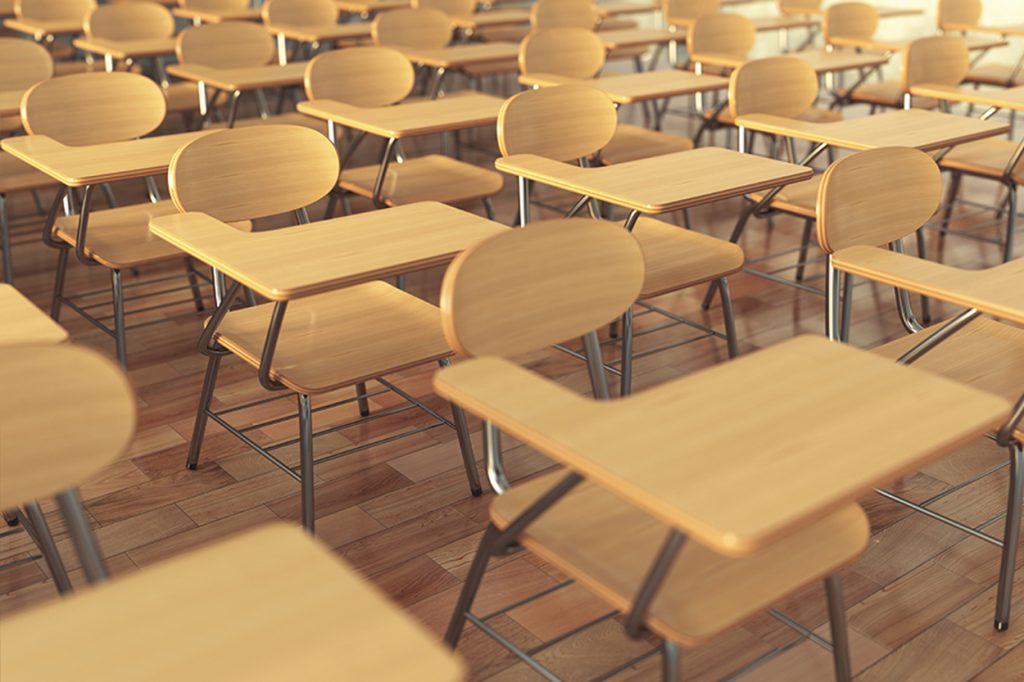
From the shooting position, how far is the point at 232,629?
1.16m

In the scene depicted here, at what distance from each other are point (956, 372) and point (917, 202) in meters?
0.47

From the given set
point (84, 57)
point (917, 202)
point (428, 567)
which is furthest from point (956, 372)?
point (84, 57)

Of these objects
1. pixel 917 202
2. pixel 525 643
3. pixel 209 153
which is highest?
pixel 209 153

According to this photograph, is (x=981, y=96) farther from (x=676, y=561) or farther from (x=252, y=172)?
(x=676, y=561)

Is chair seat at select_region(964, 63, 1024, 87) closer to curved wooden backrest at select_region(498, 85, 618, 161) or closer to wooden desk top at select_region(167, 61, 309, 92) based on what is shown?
curved wooden backrest at select_region(498, 85, 618, 161)

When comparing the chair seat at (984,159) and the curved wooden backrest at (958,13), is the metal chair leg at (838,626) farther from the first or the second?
the curved wooden backrest at (958,13)

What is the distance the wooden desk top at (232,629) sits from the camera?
43.4 inches

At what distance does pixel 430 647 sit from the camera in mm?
1120

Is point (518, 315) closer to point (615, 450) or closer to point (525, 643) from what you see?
point (615, 450)

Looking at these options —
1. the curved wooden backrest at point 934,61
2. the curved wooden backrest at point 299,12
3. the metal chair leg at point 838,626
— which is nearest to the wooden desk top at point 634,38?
the curved wooden backrest at point 299,12

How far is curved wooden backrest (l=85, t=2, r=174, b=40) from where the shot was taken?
5.52m

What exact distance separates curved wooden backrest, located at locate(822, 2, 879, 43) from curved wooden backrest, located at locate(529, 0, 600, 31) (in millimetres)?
1275

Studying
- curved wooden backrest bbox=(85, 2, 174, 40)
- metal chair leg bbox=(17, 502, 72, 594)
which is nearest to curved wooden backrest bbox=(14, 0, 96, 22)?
curved wooden backrest bbox=(85, 2, 174, 40)

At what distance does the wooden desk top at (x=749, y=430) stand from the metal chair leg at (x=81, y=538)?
1.72 ft
